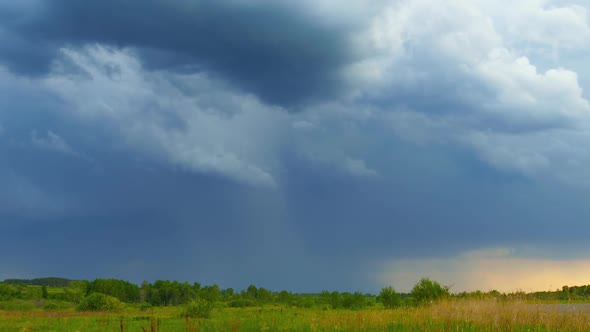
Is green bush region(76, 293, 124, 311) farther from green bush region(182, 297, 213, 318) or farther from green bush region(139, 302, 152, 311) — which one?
Result: green bush region(182, 297, 213, 318)

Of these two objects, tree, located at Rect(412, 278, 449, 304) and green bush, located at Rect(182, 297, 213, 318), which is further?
tree, located at Rect(412, 278, 449, 304)

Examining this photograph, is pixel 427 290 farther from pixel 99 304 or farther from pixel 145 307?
pixel 145 307

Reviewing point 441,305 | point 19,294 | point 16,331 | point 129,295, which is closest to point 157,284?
point 129,295

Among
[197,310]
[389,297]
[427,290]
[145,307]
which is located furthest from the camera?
[145,307]

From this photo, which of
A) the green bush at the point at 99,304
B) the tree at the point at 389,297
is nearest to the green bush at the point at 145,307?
the green bush at the point at 99,304

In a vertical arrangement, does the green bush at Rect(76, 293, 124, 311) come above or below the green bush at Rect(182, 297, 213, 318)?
below

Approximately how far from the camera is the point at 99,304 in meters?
68.2

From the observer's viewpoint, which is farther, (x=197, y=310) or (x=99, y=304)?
(x=99, y=304)

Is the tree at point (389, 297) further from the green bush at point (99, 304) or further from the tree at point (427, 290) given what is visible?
Result: the green bush at point (99, 304)

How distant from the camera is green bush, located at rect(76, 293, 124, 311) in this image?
67294mm

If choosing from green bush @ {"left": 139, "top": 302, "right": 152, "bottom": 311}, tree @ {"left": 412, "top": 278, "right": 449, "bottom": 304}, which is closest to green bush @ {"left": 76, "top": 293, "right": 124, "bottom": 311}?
green bush @ {"left": 139, "top": 302, "right": 152, "bottom": 311}

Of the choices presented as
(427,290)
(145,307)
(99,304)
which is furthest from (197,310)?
(145,307)

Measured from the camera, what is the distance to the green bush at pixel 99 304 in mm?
67294

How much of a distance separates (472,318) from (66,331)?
23621 millimetres
